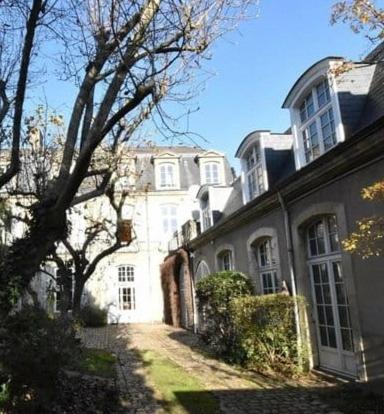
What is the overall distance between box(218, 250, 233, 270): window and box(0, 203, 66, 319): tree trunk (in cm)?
932

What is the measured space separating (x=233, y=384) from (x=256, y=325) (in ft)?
5.61

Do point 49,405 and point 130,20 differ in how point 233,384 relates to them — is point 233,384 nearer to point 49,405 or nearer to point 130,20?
point 49,405

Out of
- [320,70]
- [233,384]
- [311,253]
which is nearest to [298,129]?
[320,70]

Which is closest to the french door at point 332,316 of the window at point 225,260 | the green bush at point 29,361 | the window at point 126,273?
the green bush at point 29,361

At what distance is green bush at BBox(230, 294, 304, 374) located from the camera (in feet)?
32.0

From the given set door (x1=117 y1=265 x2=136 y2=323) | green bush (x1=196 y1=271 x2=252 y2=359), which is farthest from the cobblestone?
door (x1=117 y1=265 x2=136 y2=323)

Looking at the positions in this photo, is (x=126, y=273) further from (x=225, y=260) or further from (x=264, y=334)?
(x=264, y=334)

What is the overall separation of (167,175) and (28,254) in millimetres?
23218

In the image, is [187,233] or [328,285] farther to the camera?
[187,233]

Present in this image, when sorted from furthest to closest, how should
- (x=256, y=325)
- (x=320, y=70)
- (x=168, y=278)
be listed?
1. (x=168, y=278)
2. (x=256, y=325)
3. (x=320, y=70)

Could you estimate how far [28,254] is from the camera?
6312 mm

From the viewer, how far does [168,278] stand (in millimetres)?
24500

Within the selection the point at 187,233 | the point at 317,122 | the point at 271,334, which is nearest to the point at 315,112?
the point at 317,122

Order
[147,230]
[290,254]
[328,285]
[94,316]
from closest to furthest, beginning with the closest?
[328,285], [290,254], [94,316], [147,230]
